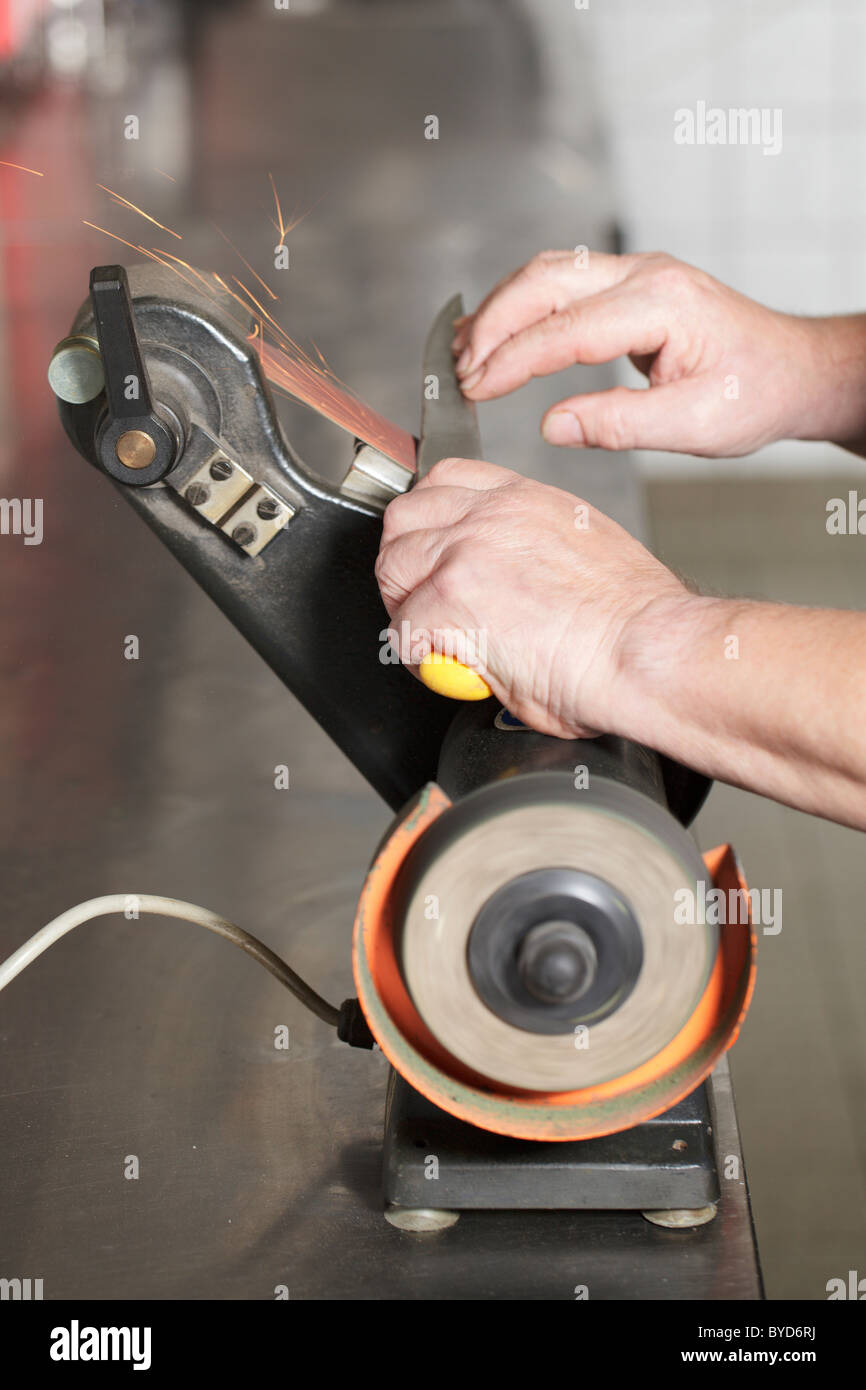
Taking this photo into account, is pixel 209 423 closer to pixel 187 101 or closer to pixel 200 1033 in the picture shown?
pixel 200 1033

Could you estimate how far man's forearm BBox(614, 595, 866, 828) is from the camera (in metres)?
0.66

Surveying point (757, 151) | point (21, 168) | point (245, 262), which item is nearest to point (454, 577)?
point (245, 262)

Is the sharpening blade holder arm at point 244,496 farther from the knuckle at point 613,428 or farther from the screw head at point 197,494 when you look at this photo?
the knuckle at point 613,428

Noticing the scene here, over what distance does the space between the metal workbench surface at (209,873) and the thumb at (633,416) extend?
1.30 ft

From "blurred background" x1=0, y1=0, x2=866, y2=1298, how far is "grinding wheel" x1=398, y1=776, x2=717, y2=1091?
0.22 metres

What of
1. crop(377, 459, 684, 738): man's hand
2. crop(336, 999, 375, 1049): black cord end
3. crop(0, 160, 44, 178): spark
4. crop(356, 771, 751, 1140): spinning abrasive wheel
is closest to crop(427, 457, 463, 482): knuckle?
crop(377, 459, 684, 738): man's hand

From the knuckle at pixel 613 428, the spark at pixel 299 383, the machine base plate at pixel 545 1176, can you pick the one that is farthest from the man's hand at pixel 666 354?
the machine base plate at pixel 545 1176

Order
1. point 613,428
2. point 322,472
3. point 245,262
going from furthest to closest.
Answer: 1. point 245,262
2. point 322,472
3. point 613,428

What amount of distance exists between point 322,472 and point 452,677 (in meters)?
0.98

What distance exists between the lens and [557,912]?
599 mm

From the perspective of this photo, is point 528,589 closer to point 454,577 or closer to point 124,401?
point 454,577

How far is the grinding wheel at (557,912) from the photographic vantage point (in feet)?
1.96

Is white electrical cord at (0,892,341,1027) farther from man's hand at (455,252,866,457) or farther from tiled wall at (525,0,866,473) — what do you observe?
tiled wall at (525,0,866,473)
